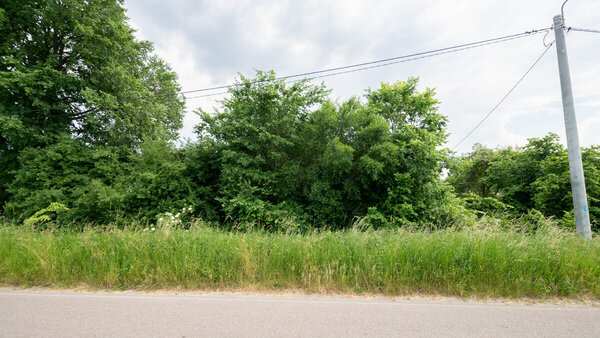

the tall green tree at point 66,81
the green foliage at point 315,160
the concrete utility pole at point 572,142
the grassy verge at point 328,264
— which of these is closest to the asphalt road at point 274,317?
the grassy verge at point 328,264

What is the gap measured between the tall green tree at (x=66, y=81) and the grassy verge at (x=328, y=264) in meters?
8.01

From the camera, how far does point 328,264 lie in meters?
3.84

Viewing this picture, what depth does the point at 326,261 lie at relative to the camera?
12.9 feet

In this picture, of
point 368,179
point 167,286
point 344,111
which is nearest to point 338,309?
point 167,286

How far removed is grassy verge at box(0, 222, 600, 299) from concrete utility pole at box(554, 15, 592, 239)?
1439 millimetres

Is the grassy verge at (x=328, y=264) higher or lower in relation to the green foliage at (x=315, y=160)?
lower

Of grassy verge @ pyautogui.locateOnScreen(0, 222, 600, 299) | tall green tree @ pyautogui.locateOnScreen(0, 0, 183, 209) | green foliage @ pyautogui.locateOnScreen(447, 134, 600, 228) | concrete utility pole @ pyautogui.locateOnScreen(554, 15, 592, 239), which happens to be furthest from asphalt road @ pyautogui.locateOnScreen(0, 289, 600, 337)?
tall green tree @ pyautogui.locateOnScreen(0, 0, 183, 209)

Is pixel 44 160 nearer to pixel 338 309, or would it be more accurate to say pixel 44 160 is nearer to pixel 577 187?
pixel 338 309

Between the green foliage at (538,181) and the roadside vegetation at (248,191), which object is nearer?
the roadside vegetation at (248,191)

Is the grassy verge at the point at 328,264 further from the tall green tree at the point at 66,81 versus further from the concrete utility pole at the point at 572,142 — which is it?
the tall green tree at the point at 66,81

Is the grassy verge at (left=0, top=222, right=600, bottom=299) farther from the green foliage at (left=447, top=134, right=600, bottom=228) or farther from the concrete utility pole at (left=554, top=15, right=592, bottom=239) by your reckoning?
the green foliage at (left=447, top=134, right=600, bottom=228)

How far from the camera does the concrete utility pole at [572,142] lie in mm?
5176

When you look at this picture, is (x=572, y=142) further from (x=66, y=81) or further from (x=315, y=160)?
(x=66, y=81)

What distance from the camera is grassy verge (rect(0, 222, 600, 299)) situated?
3566 mm
